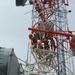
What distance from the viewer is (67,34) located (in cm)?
1330

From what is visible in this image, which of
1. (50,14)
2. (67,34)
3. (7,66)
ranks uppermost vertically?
(50,14)

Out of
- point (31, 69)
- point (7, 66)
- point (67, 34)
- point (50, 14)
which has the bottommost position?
point (31, 69)

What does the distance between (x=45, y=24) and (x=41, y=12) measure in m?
1.16

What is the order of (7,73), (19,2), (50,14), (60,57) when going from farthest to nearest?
(50,14), (60,57), (19,2), (7,73)

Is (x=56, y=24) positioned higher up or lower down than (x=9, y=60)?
higher up

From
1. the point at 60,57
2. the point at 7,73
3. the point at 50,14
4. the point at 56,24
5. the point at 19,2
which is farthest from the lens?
the point at 50,14

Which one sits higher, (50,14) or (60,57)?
(50,14)

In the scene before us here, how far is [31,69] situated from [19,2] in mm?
3638

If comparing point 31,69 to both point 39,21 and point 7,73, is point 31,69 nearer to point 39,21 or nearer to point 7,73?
point 39,21

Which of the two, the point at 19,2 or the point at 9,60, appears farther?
the point at 19,2

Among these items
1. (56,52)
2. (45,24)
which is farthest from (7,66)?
(45,24)

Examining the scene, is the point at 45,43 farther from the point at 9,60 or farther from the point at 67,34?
the point at 9,60

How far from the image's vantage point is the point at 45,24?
609 inches

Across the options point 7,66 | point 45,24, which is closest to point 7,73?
point 7,66
